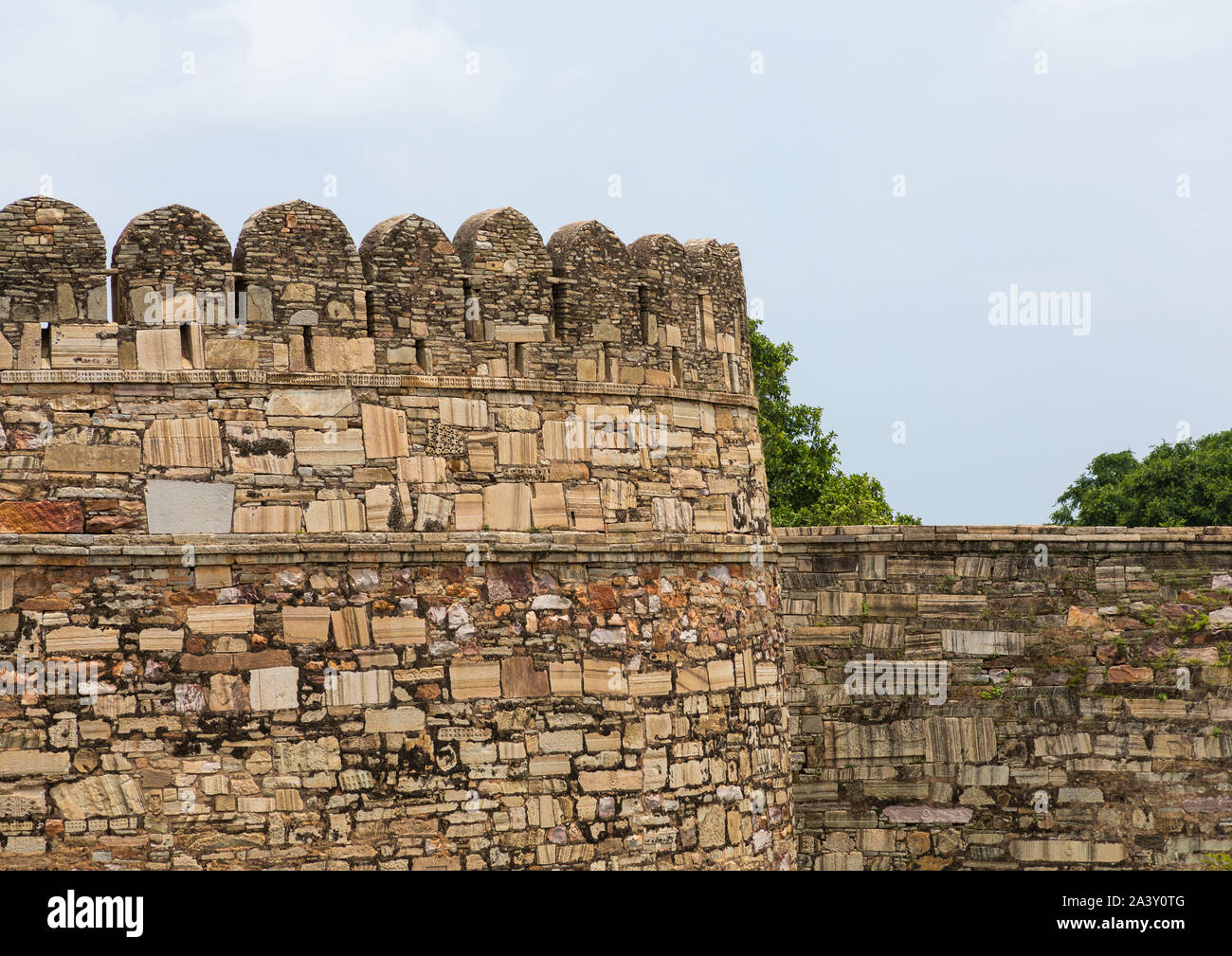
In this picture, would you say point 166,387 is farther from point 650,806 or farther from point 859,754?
point 859,754

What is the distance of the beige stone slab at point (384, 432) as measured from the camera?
8664 millimetres

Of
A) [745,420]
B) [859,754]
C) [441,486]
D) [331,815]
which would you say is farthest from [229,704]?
[859,754]

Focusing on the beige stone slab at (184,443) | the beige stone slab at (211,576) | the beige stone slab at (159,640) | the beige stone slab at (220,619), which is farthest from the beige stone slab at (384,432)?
the beige stone slab at (159,640)

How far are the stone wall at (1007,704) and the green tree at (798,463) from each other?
1185 centimetres

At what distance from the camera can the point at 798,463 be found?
2502 centimetres

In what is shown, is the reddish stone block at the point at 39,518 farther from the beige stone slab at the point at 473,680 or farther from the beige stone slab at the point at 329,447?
the beige stone slab at the point at 473,680

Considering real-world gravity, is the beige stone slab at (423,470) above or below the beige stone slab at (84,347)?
below

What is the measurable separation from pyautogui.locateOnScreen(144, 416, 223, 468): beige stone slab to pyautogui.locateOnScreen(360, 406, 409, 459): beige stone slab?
0.85m

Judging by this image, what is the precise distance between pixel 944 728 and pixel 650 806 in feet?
12.1

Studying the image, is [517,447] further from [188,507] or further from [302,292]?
[188,507]

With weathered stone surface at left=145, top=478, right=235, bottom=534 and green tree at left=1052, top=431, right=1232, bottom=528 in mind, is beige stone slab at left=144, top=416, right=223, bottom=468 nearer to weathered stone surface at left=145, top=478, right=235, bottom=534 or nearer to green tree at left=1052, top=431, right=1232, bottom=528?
weathered stone surface at left=145, top=478, right=235, bottom=534

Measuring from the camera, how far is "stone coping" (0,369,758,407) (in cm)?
829

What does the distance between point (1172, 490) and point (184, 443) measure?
27.1 m

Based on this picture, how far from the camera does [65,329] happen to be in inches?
329
